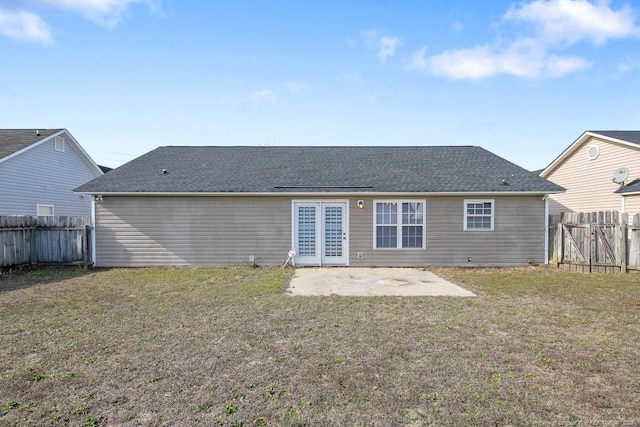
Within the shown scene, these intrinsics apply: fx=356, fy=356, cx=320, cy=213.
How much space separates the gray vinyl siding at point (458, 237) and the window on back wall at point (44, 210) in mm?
13521

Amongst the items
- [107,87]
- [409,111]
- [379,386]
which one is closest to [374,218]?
[409,111]

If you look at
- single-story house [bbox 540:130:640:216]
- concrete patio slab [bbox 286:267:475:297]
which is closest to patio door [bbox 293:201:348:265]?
concrete patio slab [bbox 286:267:475:297]

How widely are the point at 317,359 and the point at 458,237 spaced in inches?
339

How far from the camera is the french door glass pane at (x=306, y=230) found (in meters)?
11.3

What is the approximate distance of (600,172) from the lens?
50.3 ft

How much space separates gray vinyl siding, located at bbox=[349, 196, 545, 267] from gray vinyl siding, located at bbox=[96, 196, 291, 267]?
8.00 ft

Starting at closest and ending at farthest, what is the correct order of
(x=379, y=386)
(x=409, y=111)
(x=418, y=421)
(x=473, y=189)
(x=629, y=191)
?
(x=418, y=421), (x=379, y=386), (x=473, y=189), (x=629, y=191), (x=409, y=111)

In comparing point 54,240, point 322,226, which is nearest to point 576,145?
point 322,226

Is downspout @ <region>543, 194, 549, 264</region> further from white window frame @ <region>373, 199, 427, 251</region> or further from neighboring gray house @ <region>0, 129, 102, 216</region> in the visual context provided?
neighboring gray house @ <region>0, 129, 102, 216</region>

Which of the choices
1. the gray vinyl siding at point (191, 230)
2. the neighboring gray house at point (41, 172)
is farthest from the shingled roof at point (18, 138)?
the gray vinyl siding at point (191, 230)

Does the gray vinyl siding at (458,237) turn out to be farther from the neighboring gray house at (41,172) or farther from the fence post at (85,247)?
the neighboring gray house at (41,172)

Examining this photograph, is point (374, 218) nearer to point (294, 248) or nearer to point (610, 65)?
point (294, 248)

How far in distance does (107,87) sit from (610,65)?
19532 mm

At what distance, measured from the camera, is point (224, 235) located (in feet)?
37.0
